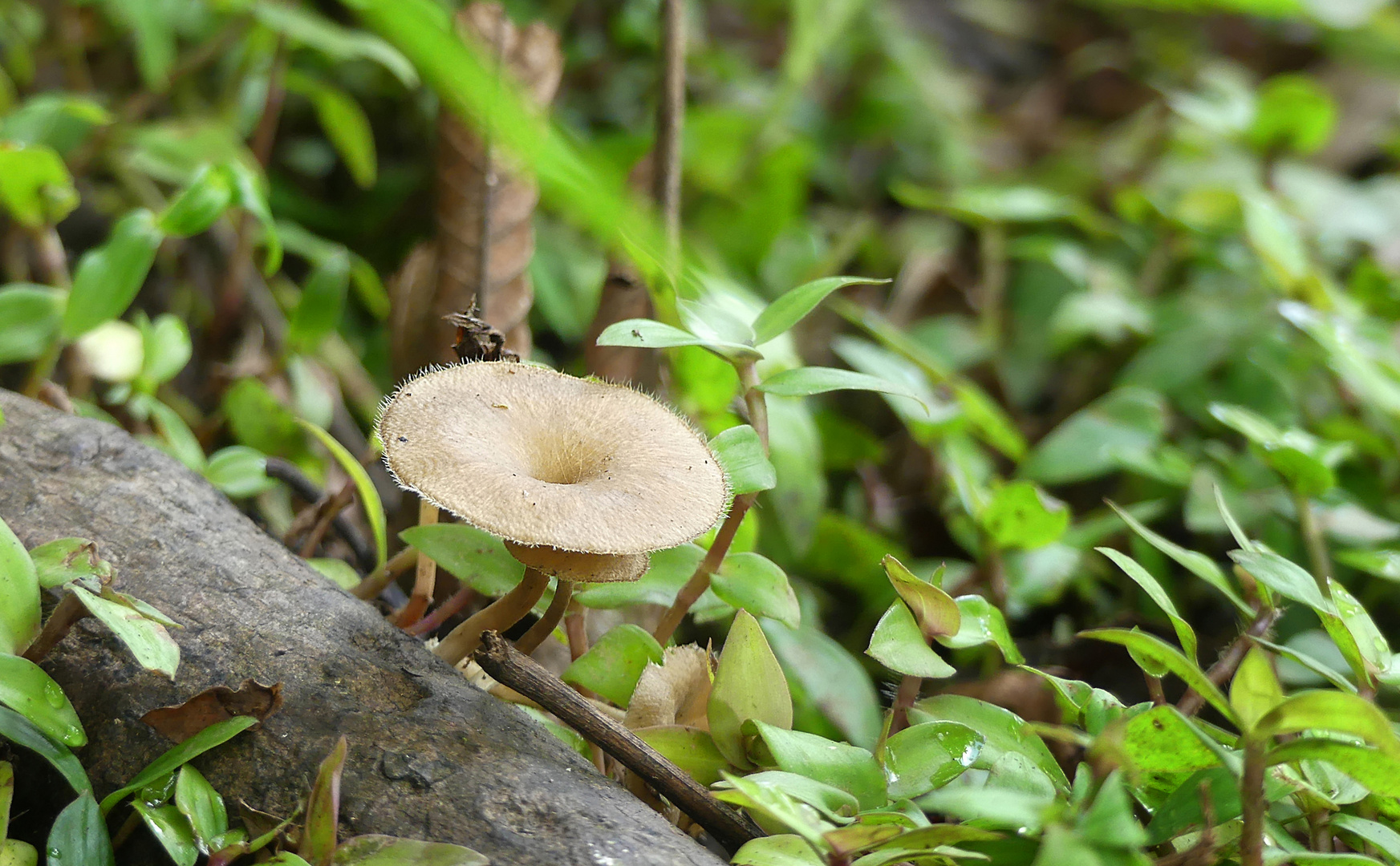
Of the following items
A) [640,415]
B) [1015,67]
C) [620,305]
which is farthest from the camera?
[1015,67]

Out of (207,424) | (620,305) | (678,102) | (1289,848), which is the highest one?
(678,102)

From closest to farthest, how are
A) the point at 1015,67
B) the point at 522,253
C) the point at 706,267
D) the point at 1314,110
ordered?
the point at 706,267 < the point at 522,253 < the point at 1314,110 < the point at 1015,67

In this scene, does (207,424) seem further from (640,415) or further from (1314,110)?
(1314,110)

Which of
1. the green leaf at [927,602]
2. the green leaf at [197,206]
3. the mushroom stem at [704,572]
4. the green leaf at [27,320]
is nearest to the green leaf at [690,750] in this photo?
the mushroom stem at [704,572]

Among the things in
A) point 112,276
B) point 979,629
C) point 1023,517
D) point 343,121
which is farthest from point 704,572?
point 343,121

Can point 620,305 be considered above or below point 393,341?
above

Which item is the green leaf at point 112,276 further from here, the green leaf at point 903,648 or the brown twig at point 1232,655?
the brown twig at point 1232,655

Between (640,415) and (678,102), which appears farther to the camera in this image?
(678,102)

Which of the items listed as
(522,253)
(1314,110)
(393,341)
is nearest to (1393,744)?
(522,253)
